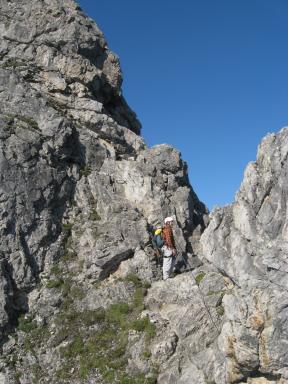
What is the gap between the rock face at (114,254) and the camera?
18.9 metres

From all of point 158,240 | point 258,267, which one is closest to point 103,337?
point 158,240

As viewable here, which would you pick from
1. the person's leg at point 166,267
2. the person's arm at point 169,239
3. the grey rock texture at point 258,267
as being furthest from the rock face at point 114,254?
the person's arm at point 169,239

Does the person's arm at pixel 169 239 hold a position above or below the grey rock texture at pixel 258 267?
above

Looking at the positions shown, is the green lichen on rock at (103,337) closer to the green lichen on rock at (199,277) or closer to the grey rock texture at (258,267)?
the green lichen on rock at (199,277)

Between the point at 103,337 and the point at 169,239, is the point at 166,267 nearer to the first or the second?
the point at 169,239

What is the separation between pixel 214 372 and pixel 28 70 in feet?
Answer: 91.9

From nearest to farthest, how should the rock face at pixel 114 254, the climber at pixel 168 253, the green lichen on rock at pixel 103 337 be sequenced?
the rock face at pixel 114 254, the green lichen on rock at pixel 103 337, the climber at pixel 168 253

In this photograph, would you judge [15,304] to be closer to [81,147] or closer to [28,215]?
[28,215]

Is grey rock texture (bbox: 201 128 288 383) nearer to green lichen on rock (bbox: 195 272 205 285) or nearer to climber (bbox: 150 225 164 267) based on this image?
green lichen on rock (bbox: 195 272 205 285)

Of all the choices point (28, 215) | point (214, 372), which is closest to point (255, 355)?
point (214, 372)

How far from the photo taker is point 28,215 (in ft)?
89.9

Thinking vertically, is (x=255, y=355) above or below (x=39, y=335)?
below

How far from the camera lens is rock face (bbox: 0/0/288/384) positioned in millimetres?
18891

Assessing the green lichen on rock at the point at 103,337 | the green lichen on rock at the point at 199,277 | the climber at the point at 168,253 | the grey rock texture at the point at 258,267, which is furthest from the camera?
the climber at the point at 168,253
